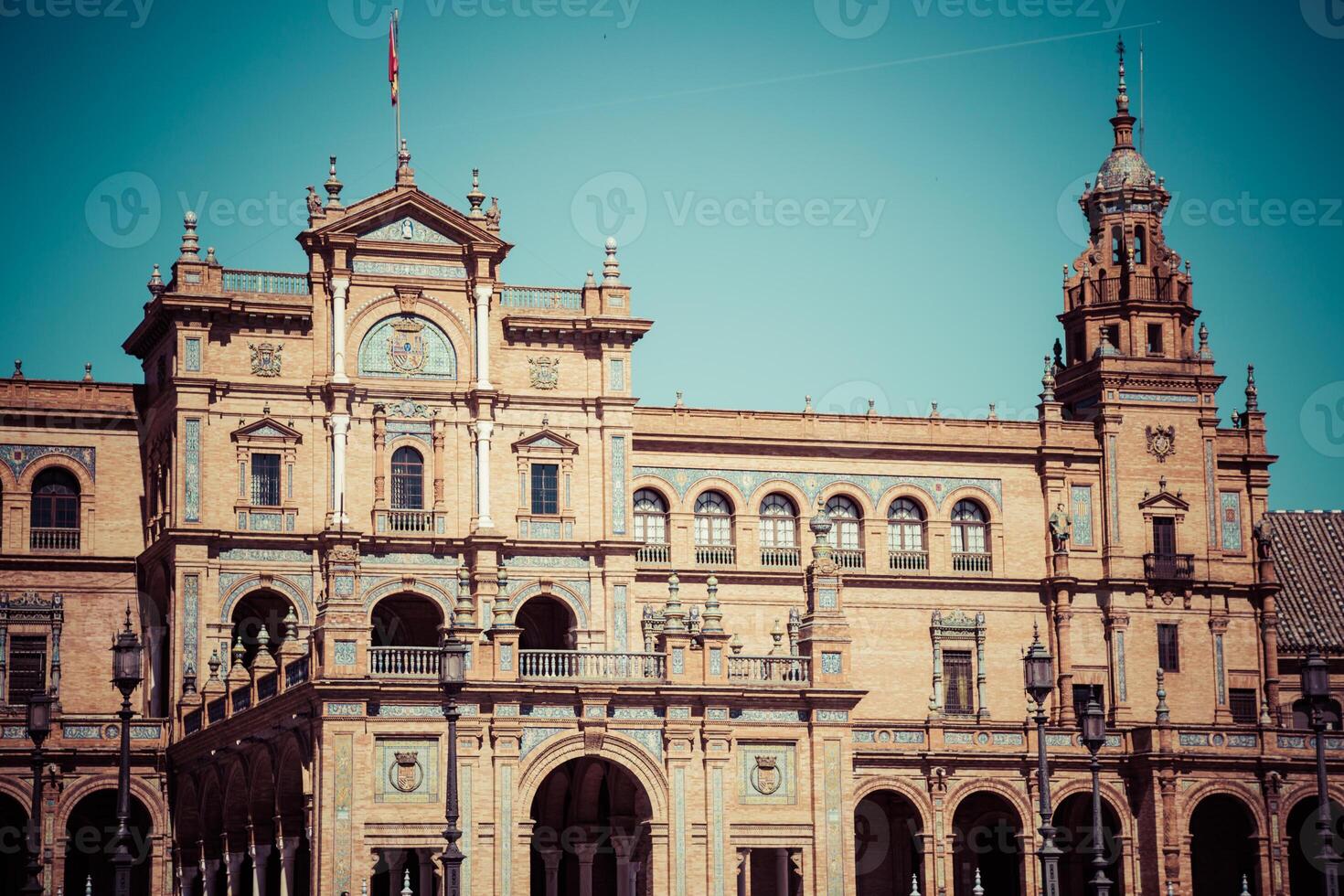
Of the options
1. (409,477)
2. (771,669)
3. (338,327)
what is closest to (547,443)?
(409,477)

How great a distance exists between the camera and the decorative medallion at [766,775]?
59656 mm

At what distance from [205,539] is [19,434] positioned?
7572mm

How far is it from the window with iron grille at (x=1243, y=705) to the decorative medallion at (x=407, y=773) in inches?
1365

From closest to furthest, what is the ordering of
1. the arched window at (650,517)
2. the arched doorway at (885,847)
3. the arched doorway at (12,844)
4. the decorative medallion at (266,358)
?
the arched doorway at (12,844)
the decorative medallion at (266,358)
the arched doorway at (885,847)
the arched window at (650,517)

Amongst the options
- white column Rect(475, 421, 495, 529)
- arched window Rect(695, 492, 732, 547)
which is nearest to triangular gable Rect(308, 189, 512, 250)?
white column Rect(475, 421, 495, 529)

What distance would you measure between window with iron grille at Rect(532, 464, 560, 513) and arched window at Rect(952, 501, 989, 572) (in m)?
14.3

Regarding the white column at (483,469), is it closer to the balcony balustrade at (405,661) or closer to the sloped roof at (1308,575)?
the balcony balustrade at (405,661)

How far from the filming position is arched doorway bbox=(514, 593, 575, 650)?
73.6 metres

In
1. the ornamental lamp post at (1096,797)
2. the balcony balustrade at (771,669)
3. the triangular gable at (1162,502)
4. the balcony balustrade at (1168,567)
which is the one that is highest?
the triangular gable at (1162,502)

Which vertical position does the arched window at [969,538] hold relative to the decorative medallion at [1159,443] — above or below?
below

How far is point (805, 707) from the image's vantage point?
6025 cm

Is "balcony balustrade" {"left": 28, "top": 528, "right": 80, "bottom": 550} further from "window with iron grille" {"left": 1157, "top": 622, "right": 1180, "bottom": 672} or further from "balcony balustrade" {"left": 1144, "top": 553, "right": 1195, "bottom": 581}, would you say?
"window with iron grille" {"left": 1157, "top": 622, "right": 1180, "bottom": 672}

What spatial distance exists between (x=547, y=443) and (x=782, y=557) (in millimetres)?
9569

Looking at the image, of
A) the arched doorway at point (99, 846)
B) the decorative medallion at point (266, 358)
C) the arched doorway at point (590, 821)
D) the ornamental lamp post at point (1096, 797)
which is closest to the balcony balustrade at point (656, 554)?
the decorative medallion at point (266, 358)
